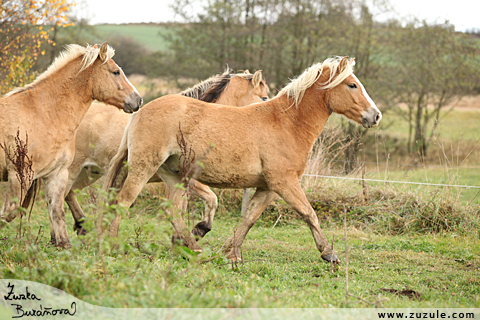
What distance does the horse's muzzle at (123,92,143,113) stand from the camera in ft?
18.9

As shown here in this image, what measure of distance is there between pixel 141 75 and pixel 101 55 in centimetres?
2152

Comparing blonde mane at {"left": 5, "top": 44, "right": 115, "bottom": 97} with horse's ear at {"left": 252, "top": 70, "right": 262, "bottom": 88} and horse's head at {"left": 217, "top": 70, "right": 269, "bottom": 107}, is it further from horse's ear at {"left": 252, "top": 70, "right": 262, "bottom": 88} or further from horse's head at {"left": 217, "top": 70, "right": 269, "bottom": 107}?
horse's ear at {"left": 252, "top": 70, "right": 262, "bottom": 88}

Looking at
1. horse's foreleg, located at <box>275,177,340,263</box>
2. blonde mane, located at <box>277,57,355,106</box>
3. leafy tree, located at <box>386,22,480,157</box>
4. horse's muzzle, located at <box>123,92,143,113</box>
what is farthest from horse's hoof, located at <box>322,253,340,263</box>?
leafy tree, located at <box>386,22,480,157</box>

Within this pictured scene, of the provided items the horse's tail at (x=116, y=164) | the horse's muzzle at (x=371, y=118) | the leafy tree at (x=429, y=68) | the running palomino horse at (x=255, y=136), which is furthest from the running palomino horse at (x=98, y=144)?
the leafy tree at (x=429, y=68)

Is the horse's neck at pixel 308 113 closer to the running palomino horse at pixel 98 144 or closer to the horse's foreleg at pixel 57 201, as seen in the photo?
the running palomino horse at pixel 98 144

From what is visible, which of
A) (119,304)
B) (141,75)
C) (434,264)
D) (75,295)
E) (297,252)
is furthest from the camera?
(141,75)

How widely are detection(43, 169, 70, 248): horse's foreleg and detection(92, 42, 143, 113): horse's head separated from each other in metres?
1.14

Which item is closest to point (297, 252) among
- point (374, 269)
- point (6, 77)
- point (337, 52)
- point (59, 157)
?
point (374, 269)

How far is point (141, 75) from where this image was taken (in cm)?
2647

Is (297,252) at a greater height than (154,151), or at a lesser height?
lesser

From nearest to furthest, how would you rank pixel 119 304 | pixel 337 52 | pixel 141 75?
pixel 119 304 → pixel 337 52 → pixel 141 75

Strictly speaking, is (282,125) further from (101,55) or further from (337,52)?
(337,52)

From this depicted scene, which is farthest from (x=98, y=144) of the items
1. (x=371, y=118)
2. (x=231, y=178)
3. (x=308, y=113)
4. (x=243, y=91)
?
(x=371, y=118)

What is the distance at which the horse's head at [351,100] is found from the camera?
5500mm
